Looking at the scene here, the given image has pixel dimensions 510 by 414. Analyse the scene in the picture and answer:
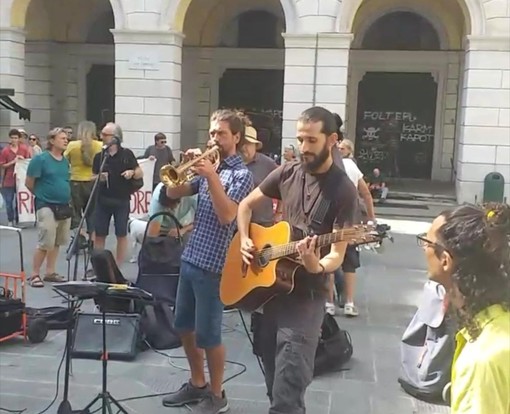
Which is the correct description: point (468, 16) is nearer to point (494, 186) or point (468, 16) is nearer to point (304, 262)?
point (494, 186)

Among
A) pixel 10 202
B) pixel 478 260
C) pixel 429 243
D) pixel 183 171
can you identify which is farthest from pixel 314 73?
pixel 478 260

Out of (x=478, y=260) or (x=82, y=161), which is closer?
(x=478, y=260)

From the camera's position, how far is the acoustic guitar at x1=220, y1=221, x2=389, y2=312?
3.33 metres

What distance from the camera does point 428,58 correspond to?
20.0 meters

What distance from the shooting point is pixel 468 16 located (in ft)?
49.7

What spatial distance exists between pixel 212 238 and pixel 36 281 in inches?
168

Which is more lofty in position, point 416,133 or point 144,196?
point 416,133

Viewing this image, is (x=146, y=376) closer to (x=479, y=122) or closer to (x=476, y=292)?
(x=476, y=292)

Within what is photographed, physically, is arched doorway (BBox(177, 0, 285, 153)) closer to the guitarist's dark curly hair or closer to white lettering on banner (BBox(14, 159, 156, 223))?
white lettering on banner (BBox(14, 159, 156, 223))

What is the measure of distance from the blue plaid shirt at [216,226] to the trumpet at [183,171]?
0.08 metres

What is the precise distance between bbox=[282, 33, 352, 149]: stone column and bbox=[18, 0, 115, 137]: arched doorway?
25.1ft

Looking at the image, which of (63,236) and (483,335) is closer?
(483,335)

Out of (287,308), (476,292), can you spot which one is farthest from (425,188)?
(476,292)

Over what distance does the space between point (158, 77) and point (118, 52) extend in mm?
1037
